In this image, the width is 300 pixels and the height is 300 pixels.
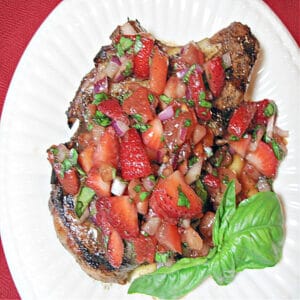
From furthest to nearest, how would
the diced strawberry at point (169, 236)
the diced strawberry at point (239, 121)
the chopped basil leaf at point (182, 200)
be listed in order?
the diced strawberry at point (239, 121) < the diced strawberry at point (169, 236) < the chopped basil leaf at point (182, 200)

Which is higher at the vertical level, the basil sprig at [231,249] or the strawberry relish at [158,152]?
the strawberry relish at [158,152]

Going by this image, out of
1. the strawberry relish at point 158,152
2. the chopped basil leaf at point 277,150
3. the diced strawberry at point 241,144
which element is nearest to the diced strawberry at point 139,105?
the strawberry relish at point 158,152

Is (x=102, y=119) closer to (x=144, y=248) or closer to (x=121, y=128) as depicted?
(x=121, y=128)

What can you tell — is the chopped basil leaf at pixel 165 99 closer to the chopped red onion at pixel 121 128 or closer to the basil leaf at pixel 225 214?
the chopped red onion at pixel 121 128

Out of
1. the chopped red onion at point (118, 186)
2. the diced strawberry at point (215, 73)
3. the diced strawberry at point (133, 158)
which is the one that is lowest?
the chopped red onion at point (118, 186)

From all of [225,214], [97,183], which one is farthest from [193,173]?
[97,183]

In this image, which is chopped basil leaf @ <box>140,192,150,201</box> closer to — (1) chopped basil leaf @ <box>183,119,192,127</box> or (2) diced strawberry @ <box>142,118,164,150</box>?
(2) diced strawberry @ <box>142,118,164,150</box>
